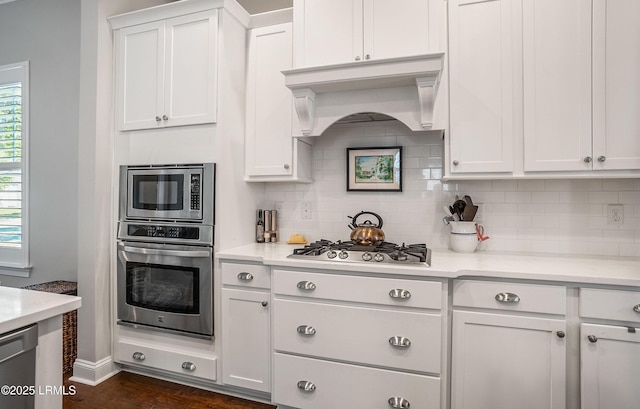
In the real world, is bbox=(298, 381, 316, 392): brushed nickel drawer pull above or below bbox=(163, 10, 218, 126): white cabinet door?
below

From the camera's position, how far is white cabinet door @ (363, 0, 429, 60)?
6.93 ft

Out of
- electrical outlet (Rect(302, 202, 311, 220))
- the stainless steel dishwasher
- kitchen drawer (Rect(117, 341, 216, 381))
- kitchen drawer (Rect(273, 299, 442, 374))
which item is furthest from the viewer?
electrical outlet (Rect(302, 202, 311, 220))

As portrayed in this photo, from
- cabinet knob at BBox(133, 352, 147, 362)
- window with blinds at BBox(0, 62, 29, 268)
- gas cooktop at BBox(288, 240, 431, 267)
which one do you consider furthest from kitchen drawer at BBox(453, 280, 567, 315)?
window with blinds at BBox(0, 62, 29, 268)

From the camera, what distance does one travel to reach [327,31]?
2268 millimetres

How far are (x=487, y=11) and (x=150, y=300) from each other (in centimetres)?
286

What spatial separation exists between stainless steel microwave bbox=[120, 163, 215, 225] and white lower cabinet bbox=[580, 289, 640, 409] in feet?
7.02

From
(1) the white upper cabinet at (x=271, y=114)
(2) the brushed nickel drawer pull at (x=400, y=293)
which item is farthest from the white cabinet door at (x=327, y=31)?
(2) the brushed nickel drawer pull at (x=400, y=293)

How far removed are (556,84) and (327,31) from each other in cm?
138

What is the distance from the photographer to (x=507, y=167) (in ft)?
6.79

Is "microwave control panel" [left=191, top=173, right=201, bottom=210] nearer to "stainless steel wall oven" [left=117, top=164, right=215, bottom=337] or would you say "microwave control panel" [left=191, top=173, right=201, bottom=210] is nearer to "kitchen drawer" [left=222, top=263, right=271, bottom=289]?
"stainless steel wall oven" [left=117, top=164, right=215, bottom=337]

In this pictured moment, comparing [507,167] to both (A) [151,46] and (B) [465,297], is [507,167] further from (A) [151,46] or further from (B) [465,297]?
(A) [151,46]

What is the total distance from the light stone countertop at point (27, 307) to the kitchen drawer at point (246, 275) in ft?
3.50

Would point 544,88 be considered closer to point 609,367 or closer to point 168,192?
point 609,367

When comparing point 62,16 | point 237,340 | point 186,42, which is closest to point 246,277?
point 237,340
